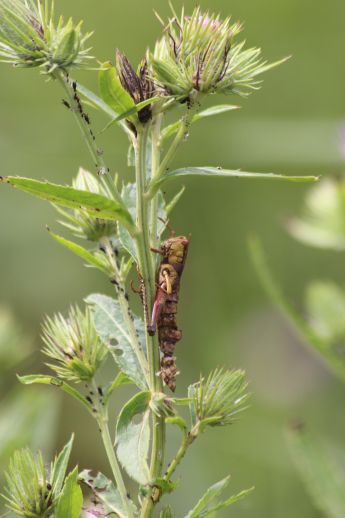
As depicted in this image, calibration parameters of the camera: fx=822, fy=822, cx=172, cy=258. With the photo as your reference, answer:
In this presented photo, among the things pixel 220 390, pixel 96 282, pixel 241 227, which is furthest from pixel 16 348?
pixel 241 227

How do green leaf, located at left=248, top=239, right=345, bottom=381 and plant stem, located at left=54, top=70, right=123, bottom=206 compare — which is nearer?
plant stem, located at left=54, top=70, right=123, bottom=206

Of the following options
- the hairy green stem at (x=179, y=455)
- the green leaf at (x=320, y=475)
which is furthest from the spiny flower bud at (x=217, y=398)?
the green leaf at (x=320, y=475)

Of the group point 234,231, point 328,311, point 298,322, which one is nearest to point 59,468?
point 298,322

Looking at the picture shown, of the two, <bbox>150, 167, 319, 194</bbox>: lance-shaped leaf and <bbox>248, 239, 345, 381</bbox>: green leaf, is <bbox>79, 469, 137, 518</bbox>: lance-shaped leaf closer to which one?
<bbox>150, 167, 319, 194</bbox>: lance-shaped leaf

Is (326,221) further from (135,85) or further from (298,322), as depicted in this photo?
(135,85)

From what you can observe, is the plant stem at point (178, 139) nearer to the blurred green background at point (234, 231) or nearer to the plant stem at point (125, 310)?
the plant stem at point (125, 310)

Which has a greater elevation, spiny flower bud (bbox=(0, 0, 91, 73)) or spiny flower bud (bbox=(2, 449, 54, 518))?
spiny flower bud (bbox=(0, 0, 91, 73))

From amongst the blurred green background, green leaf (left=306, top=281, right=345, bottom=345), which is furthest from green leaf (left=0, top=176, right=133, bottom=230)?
the blurred green background
